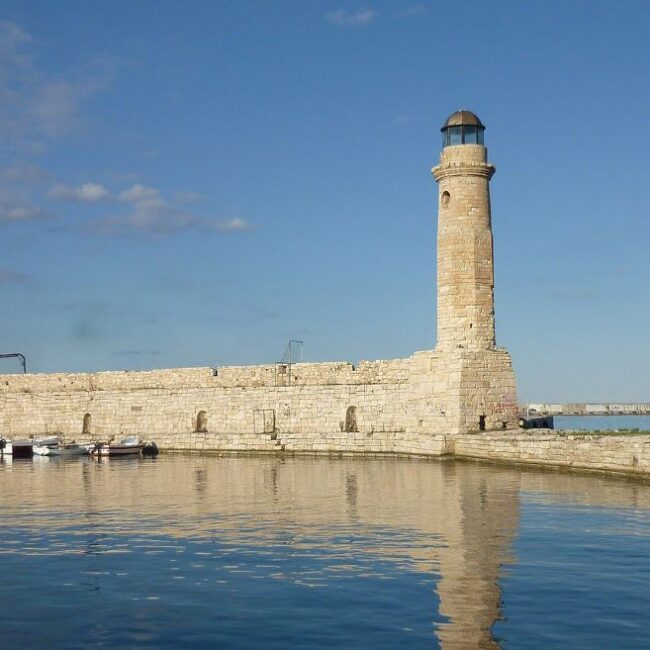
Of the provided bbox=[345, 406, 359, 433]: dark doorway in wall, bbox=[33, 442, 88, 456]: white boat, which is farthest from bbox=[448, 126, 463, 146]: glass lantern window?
bbox=[33, 442, 88, 456]: white boat

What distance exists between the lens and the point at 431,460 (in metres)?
23.5

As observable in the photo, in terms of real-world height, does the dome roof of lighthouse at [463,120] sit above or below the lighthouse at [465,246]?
above

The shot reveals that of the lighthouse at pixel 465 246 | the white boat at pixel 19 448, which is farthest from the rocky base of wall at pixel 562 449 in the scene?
the white boat at pixel 19 448

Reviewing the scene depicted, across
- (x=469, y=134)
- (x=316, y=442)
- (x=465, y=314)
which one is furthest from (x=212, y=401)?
(x=469, y=134)

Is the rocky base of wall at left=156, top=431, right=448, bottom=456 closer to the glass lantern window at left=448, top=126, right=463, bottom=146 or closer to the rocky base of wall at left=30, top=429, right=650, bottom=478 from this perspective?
the rocky base of wall at left=30, top=429, right=650, bottom=478

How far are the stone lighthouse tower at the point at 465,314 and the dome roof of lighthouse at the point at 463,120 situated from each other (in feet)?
0.09

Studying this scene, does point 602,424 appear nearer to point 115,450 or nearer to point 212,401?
point 212,401

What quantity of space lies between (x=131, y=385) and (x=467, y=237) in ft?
48.5

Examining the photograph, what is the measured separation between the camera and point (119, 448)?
29750mm

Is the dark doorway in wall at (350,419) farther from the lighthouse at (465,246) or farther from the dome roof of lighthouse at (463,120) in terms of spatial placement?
the dome roof of lighthouse at (463,120)

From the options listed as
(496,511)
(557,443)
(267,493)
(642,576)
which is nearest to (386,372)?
(557,443)

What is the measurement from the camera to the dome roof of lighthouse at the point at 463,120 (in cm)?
2483

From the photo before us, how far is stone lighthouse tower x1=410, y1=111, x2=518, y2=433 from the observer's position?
77.7 feet

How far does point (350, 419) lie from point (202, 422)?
20.1 feet
